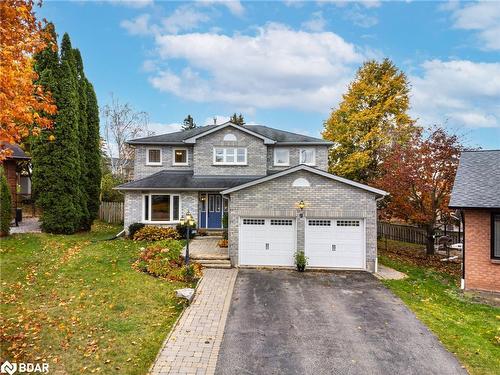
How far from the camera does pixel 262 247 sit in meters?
14.5

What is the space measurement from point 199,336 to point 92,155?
64.1ft

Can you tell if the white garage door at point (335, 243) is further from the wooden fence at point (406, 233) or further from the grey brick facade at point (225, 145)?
the wooden fence at point (406, 233)

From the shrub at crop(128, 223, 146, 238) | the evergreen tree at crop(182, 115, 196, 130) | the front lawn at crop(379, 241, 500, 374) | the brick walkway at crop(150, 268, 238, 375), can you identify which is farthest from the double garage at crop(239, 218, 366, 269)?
the evergreen tree at crop(182, 115, 196, 130)

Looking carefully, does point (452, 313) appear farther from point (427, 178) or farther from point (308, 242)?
point (427, 178)

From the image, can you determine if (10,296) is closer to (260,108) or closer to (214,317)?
(214,317)

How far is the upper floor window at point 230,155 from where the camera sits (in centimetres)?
2233

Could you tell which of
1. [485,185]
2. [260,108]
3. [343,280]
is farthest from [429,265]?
[260,108]

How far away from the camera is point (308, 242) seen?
14.3 m

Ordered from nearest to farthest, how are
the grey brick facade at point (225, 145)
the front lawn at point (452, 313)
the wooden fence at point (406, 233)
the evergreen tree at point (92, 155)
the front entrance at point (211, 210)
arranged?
the front lawn at point (452, 313) → the front entrance at point (211, 210) → the wooden fence at point (406, 233) → the grey brick facade at point (225, 145) → the evergreen tree at point (92, 155)

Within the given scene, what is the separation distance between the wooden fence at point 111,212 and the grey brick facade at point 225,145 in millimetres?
8120

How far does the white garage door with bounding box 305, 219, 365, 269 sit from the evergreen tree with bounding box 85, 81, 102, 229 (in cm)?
1624

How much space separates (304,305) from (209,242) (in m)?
9.24

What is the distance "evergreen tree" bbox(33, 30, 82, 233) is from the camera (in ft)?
61.2

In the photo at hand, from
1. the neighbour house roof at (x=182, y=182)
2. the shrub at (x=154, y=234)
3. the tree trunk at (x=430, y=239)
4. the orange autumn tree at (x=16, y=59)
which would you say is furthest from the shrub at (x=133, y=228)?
the tree trunk at (x=430, y=239)
